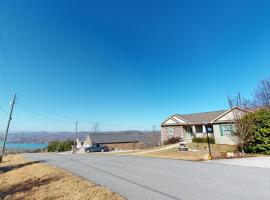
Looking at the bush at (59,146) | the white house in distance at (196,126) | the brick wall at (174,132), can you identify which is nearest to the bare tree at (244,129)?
the white house in distance at (196,126)

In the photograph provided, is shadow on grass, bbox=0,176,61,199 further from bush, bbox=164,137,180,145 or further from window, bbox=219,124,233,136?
bush, bbox=164,137,180,145

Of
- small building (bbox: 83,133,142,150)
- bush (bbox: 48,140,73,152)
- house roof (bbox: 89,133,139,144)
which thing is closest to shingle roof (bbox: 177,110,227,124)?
small building (bbox: 83,133,142,150)

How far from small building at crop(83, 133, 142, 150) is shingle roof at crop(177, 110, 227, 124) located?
86.8ft

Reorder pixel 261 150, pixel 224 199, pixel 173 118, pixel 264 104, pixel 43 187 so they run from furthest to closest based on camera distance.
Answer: pixel 173 118 → pixel 264 104 → pixel 261 150 → pixel 43 187 → pixel 224 199

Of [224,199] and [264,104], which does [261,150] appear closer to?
[264,104]

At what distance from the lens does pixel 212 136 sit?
3538 centimetres

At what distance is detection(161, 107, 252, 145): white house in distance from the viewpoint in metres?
32.0

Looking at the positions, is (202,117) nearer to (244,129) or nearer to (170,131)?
(170,131)

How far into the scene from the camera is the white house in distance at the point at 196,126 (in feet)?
105

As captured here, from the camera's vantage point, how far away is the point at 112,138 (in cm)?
7156

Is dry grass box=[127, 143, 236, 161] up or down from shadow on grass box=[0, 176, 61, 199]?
up

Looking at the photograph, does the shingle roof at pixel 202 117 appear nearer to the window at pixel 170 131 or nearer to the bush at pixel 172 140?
the window at pixel 170 131

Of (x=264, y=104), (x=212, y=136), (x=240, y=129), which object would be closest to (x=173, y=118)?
(x=212, y=136)

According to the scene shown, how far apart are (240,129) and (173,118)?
22.3 meters
